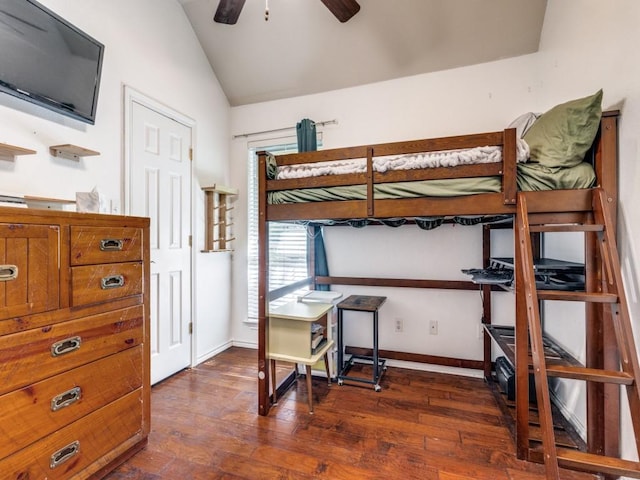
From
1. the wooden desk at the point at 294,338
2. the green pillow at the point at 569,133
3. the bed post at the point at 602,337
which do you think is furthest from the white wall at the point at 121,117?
the bed post at the point at 602,337

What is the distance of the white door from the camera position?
90.7 inches

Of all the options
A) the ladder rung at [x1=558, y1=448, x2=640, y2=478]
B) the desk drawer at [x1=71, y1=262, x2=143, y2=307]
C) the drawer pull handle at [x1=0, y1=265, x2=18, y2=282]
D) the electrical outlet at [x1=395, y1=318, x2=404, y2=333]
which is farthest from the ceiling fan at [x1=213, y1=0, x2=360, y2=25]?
the ladder rung at [x1=558, y1=448, x2=640, y2=478]

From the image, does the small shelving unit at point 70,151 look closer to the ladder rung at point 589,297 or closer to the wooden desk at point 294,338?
the wooden desk at point 294,338

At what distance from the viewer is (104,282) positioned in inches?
57.5

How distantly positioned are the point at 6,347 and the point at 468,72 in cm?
328

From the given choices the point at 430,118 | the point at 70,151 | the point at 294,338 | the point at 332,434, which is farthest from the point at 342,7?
the point at 332,434

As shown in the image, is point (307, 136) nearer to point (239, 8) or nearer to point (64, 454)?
point (239, 8)

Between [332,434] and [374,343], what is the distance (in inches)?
28.6

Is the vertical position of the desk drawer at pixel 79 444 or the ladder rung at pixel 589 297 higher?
the ladder rung at pixel 589 297

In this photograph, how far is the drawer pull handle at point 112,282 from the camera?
1.46 metres

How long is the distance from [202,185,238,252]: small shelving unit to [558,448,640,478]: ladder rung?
2.73m

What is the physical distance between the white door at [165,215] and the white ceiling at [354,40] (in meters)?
0.92

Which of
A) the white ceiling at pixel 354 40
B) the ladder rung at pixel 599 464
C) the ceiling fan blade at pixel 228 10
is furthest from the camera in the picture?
the white ceiling at pixel 354 40

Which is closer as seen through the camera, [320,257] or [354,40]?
[354,40]
